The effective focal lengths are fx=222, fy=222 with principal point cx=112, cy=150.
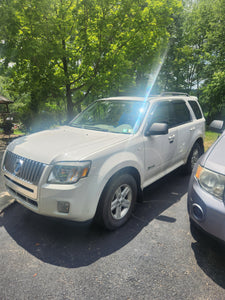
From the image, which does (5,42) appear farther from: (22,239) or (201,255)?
(201,255)

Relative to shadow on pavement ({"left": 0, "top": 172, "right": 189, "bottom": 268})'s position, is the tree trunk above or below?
above

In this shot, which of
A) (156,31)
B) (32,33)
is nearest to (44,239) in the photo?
(32,33)

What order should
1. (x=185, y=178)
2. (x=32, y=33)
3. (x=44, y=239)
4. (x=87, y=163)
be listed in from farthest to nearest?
(x=32, y=33) → (x=185, y=178) → (x=44, y=239) → (x=87, y=163)

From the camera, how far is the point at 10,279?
7.57 feet

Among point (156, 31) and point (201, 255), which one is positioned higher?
point (156, 31)

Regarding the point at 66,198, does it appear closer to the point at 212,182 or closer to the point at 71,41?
the point at 212,182

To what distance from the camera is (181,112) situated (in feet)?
15.3

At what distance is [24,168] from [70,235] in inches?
43.1

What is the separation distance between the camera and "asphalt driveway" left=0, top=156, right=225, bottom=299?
2178 mm

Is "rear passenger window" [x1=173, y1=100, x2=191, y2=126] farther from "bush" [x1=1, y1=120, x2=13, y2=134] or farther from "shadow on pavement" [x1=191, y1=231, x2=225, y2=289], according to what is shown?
"bush" [x1=1, y1=120, x2=13, y2=134]

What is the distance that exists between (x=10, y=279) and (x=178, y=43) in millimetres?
29142

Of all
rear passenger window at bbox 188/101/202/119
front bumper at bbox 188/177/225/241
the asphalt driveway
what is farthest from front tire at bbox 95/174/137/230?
rear passenger window at bbox 188/101/202/119

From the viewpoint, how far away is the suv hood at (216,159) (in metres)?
2.44

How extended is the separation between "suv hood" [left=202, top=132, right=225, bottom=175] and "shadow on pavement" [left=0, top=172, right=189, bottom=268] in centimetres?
119
